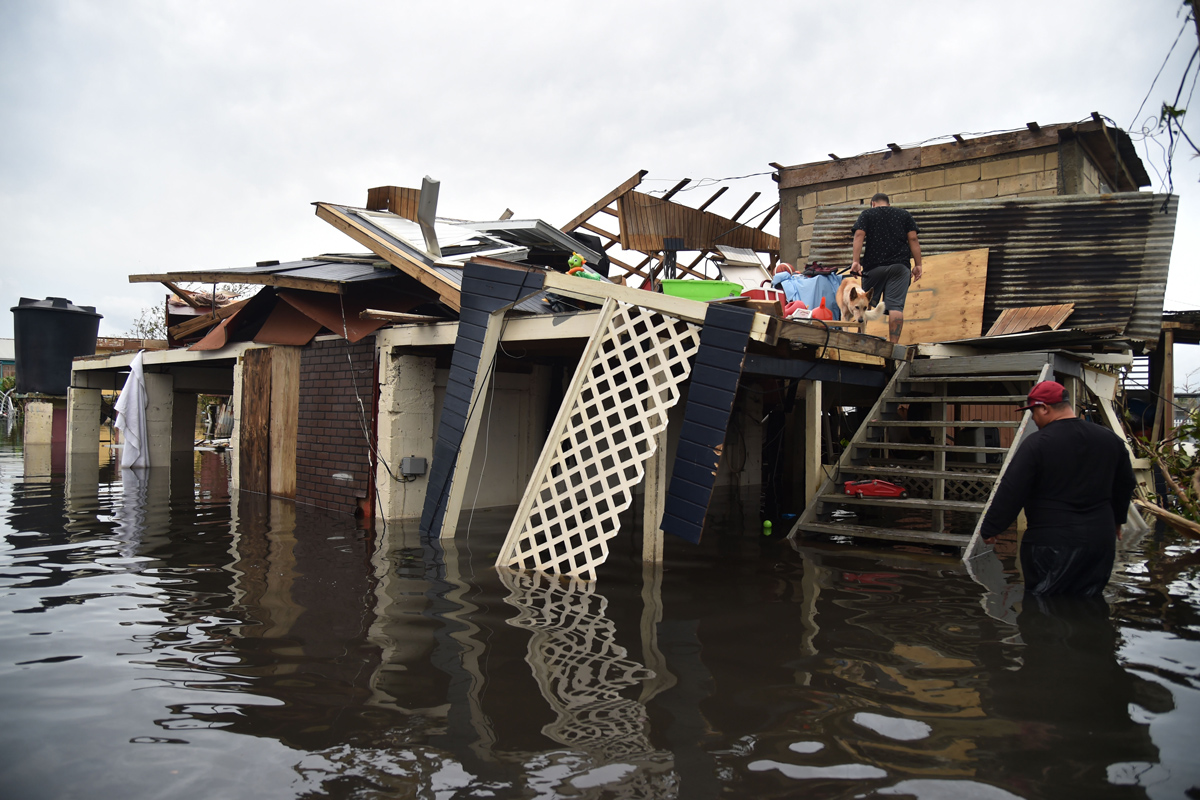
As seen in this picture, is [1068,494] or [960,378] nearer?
[1068,494]

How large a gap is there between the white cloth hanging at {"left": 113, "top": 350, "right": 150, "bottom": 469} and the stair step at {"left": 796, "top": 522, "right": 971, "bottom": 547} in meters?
13.0

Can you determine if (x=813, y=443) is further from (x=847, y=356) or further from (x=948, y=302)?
(x=948, y=302)

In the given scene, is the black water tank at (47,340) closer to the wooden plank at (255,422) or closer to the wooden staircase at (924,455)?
the wooden plank at (255,422)

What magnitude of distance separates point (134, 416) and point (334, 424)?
25.5 ft

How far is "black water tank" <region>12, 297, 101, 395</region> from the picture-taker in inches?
743

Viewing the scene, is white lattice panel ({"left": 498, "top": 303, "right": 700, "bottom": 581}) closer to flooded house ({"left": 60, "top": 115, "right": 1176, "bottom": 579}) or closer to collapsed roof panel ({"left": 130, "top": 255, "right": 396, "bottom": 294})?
flooded house ({"left": 60, "top": 115, "right": 1176, "bottom": 579})

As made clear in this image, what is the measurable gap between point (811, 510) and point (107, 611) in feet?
19.3

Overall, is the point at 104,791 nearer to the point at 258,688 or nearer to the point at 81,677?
the point at 258,688

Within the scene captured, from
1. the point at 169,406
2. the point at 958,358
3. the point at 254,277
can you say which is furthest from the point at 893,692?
the point at 169,406

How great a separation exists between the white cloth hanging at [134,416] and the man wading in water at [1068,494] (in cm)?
1496

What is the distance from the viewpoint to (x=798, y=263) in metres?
13.1

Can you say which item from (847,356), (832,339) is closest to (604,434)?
(832,339)

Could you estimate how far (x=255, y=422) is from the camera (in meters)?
11.2

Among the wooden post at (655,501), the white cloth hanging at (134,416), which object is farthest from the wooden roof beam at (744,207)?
the white cloth hanging at (134,416)
